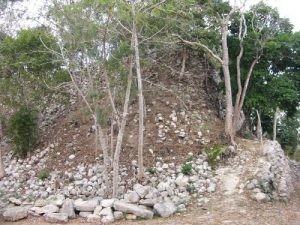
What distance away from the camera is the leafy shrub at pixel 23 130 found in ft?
45.5

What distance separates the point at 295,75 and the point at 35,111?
9.94 meters

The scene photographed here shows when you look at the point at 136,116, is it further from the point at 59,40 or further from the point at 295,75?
the point at 295,75

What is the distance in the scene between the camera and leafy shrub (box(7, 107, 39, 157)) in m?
13.9

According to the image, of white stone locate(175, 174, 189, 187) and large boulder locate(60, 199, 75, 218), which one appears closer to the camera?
large boulder locate(60, 199, 75, 218)

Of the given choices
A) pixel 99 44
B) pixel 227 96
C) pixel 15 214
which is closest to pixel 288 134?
pixel 227 96

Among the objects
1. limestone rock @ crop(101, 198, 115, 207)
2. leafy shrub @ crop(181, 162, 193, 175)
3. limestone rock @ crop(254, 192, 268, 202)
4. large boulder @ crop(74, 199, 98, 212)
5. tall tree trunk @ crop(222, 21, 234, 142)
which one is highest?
tall tree trunk @ crop(222, 21, 234, 142)

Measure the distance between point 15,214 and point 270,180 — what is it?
665 cm

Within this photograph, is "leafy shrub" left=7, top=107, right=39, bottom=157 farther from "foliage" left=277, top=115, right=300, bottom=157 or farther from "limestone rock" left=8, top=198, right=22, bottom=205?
"foliage" left=277, top=115, right=300, bottom=157

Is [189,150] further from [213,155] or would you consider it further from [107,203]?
[107,203]

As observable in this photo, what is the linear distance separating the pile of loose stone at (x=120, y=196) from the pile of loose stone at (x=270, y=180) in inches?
46.4

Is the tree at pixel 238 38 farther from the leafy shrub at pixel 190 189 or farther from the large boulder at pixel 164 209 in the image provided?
the large boulder at pixel 164 209

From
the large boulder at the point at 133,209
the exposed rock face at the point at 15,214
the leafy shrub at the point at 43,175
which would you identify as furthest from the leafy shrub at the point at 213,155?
the exposed rock face at the point at 15,214

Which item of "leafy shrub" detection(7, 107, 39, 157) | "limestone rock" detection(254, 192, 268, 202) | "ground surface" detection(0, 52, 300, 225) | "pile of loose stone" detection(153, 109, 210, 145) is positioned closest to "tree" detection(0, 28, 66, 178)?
"leafy shrub" detection(7, 107, 39, 157)

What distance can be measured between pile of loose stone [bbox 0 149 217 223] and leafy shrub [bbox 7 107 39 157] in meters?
0.53
